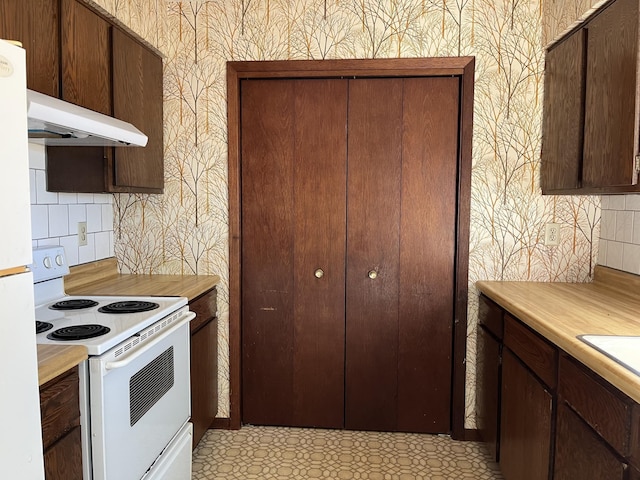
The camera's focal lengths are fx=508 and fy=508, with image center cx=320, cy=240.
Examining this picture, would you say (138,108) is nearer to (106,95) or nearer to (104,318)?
(106,95)

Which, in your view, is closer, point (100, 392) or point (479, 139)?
point (100, 392)

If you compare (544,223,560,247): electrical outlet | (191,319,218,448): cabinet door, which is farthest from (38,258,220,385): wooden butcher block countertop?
(544,223,560,247): electrical outlet

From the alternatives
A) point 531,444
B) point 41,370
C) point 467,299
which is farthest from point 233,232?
point 531,444

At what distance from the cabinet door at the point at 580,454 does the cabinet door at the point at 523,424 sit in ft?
0.20

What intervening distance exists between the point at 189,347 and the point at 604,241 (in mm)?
2112

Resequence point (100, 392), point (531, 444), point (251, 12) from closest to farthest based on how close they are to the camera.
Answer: point (100, 392), point (531, 444), point (251, 12)

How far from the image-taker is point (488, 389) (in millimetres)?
2496

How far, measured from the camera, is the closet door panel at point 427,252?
2.68 metres

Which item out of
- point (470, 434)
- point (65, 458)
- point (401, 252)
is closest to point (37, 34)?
point (65, 458)

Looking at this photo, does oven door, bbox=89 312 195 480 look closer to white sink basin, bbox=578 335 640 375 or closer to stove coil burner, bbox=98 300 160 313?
stove coil burner, bbox=98 300 160 313

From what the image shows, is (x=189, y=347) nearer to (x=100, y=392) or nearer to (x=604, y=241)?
(x=100, y=392)

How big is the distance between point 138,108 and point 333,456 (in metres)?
1.99

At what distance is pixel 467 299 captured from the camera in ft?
8.90

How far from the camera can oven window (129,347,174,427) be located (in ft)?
5.68
